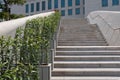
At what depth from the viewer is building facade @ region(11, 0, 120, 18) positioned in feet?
169

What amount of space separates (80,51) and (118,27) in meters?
3.06

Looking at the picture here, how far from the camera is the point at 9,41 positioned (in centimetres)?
410

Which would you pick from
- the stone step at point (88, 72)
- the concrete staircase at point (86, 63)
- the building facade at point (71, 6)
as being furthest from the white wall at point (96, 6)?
the stone step at point (88, 72)

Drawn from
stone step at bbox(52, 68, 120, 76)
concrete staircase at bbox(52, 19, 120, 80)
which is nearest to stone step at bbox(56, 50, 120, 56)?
concrete staircase at bbox(52, 19, 120, 80)

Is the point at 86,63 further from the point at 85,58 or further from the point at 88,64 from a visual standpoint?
the point at 85,58

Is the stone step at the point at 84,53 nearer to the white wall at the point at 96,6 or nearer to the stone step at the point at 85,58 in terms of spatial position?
the stone step at the point at 85,58

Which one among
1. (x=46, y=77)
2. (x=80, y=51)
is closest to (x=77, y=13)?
(x=80, y=51)

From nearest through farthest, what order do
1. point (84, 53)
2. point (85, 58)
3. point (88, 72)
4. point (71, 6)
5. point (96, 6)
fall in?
1. point (88, 72)
2. point (85, 58)
3. point (84, 53)
4. point (96, 6)
5. point (71, 6)

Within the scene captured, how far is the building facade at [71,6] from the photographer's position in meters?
51.5

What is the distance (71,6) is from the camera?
5969 centimetres

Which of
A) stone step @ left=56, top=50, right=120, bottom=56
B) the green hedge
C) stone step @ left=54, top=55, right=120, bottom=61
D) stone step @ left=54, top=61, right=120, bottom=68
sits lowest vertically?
stone step @ left=54, top=61, right=120, bottom=68

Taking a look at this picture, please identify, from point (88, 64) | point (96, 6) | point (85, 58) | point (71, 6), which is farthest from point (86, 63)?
point (71, 6)

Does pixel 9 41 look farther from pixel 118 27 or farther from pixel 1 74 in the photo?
pixel 118 27

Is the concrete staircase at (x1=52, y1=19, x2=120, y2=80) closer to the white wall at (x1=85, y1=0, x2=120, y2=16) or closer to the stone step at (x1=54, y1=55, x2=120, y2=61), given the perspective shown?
the stone step at (x1=54, y1=55, x2=120, y2=61)
